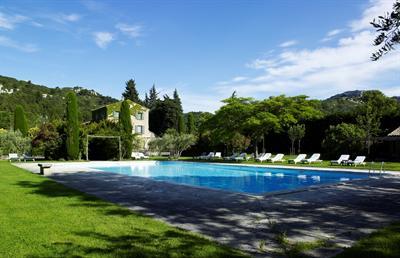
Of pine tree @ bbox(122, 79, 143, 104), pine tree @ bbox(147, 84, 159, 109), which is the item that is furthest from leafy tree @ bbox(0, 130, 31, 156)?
pine tree @ bbox(147, 84, 159, 109)

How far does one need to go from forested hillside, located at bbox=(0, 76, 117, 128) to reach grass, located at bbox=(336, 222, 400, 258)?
56.5m

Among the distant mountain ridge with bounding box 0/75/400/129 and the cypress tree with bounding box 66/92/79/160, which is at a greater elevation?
the distant mountain ridge with bounding box 0/75/400/129

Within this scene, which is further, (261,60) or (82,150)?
(82,150)

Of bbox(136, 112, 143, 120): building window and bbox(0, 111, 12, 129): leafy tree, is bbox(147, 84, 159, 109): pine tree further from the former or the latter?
bbox(0, 111, 12, 129): leafy tree

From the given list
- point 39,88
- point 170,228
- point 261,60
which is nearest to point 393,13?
point 170,228

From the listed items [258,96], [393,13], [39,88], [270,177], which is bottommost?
[270,177]

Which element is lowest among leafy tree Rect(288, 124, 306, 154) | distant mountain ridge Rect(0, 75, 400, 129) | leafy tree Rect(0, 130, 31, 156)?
leafy tree Rect(0, 130, 31, 156)

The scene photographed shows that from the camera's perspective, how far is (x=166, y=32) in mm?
20750

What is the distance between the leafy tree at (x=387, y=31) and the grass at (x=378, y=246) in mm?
2771

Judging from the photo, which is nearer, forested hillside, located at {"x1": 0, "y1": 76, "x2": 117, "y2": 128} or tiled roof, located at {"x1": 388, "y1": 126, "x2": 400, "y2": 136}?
tiled roof, located at {"x1": 388, "y1": 126, "x2": 400, "y2": 136}

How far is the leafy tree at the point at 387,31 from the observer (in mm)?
5320

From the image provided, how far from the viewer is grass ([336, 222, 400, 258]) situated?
14.5ft

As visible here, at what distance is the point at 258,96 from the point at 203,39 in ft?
33.6

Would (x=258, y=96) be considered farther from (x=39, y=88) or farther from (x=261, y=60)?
(x=39, y=88)
